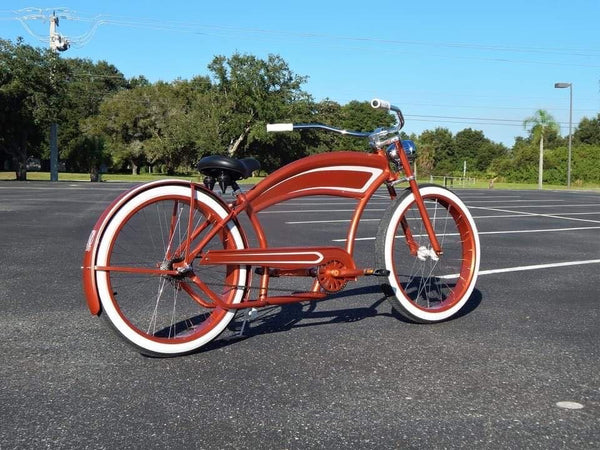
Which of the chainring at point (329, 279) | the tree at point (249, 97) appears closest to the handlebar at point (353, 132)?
the chainring at point (329, 279)

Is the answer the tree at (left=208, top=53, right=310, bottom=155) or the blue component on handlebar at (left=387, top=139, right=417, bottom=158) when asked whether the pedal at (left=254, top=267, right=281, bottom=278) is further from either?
the tree at (left=208, top=53, right=310, bottom=155)

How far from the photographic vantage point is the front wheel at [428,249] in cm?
394

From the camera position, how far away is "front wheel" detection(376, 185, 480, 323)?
12.9ft

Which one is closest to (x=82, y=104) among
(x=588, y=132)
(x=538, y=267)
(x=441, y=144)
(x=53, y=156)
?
(x=53, y=156)

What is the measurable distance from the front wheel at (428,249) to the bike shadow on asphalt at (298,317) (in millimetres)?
173

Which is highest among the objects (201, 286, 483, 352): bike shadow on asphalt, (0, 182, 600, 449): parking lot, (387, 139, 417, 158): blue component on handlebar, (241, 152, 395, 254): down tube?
(387, 139, 417, 158): blue component on handlebar

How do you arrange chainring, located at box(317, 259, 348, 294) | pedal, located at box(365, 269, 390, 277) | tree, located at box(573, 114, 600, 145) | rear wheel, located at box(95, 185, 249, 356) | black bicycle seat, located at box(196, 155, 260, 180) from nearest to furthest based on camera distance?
1. rear wheel, located at box(95, 185, 249, 356)
2. black bicycle seat, located at box(196, 155, 260, 180)
3. chainring, located at box(317, 259, 348, 294)
4. pedal, located at box(365, 269, 390, 277)
5. tree, located at box(573, 114, 600, 145)

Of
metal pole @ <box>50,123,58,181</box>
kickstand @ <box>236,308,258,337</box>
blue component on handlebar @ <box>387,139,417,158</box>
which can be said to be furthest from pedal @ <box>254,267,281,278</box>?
metal pole @ <box>50,123,58,181</box>

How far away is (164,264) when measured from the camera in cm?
340

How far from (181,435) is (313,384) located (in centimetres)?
80

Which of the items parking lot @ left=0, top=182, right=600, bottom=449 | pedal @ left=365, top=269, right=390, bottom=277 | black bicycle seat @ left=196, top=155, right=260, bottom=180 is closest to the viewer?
parking lot @ left=0, top=182, right=600, bottom=449

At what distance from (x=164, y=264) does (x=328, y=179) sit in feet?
3.90

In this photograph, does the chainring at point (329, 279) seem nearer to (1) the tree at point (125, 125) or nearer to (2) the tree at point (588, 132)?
(1) the tree at point (125, 125)

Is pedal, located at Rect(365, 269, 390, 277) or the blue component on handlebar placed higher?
the blue component on handlebar
